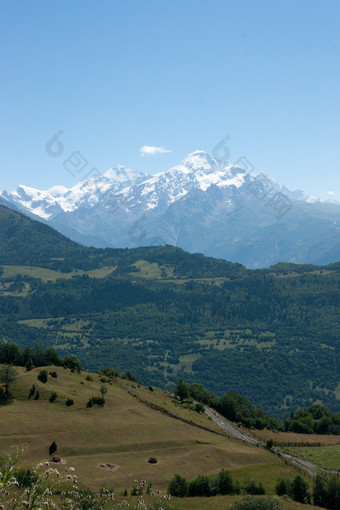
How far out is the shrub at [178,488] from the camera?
70.6 meters

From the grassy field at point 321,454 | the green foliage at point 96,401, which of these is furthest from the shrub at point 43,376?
the grassy field at point 321,454

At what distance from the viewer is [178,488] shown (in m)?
71.2

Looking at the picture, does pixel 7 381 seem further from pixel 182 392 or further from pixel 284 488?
pixel 182 392

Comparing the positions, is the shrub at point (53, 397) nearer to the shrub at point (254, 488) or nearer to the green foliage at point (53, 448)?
the green foliage at point (53, 448)

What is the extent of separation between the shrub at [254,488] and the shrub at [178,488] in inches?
401

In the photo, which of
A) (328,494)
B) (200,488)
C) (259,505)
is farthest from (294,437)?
(259,505)

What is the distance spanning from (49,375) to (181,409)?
4133 cm

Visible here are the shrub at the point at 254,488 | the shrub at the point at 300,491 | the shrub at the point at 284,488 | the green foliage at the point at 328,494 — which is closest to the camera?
the green foliage at the point at 328,494

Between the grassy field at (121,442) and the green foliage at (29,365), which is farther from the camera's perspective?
the green foliage at (29,365)

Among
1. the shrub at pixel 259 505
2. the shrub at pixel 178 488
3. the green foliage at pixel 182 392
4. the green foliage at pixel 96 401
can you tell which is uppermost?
the shrub at pixel 259 505

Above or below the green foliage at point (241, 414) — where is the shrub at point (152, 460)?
above

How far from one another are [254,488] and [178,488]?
42.9 feet

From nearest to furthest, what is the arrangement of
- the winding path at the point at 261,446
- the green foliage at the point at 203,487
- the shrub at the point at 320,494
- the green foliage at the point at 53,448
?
the shrub at the point at 320,494 → the green foliage at the point at 203,487 → the green foliage at the point at 53,448 → the winding path at the point at 261,446

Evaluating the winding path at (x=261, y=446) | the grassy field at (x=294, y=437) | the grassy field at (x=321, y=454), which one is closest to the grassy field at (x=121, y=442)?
the winding path at (x=261, y=446)
